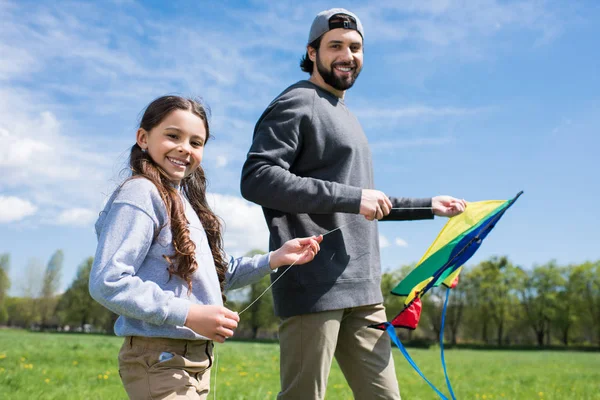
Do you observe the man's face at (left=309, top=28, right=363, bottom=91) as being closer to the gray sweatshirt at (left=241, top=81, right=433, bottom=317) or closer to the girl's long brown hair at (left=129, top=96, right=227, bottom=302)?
the gray sweatshirt at (left=241, top=81, right=433, bottom=317)

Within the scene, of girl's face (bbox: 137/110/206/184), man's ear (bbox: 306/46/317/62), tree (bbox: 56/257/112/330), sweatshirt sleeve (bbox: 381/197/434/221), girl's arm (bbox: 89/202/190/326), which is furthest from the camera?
tree (bbox: 56/257/112/330)

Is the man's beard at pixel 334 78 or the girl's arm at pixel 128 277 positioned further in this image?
the man's beard at pixel 334 78

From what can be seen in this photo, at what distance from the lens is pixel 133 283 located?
200cm

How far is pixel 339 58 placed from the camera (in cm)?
317

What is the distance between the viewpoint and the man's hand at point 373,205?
269 cm

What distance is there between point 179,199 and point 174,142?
25 centimetres

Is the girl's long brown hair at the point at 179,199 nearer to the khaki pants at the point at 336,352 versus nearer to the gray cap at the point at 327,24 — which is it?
the khaki pants at the point at 336,352

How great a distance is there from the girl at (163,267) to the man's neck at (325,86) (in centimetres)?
92

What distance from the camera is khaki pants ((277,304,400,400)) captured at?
2764mm

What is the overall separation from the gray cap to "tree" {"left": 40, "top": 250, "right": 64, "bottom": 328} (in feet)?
256

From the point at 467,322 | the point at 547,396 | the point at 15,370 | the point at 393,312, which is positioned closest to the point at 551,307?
the point at 467,322

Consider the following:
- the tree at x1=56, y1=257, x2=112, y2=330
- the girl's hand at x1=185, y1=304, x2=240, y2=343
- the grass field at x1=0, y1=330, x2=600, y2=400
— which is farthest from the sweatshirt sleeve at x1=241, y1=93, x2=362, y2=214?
the tree at x1=56, y1=257, x2=112, y2=330

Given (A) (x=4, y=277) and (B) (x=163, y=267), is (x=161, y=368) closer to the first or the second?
(B) (x=163, y=267)

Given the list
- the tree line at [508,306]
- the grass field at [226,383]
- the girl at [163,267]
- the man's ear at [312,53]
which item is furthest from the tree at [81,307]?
the girl at [163,267]
